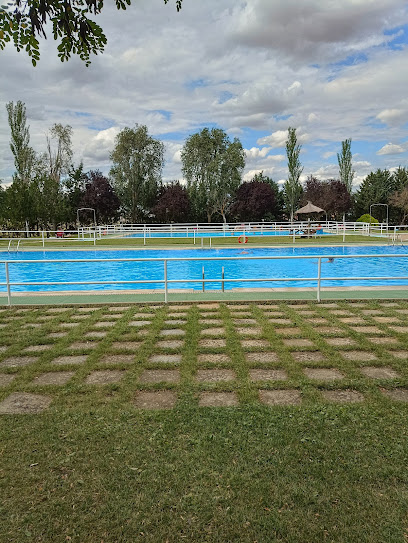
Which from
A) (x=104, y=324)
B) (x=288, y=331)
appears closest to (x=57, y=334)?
(x=104, y=324)

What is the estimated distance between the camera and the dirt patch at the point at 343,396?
353 centimetres

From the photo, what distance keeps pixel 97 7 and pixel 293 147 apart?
4633 centimetres

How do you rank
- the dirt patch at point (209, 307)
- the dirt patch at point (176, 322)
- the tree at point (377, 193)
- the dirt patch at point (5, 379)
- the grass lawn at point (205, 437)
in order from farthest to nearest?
the tree at point (377, 193)
the dirt patch at point (209, 307)
the dirt patch at point (176, 322)
the dirt patch at point (5, 379)
the grass lawn at point (205, 437)

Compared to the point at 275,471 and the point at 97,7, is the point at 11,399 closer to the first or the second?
the point at 275,471

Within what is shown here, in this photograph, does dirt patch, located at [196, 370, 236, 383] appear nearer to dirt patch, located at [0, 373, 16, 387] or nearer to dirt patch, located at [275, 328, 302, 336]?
dirt patch, located at [275, 328, 302, 336]

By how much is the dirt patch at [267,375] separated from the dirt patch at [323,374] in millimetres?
263

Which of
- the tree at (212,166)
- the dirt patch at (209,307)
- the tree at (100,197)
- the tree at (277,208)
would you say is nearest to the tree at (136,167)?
the tree at (100,197)

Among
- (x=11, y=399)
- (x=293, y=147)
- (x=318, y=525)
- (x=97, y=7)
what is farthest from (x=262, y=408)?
(x=293, y=147)

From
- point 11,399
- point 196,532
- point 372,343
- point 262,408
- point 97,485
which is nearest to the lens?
point 196,532

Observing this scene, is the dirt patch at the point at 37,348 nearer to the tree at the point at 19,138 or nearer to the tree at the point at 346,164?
the tree at the point at 19,138

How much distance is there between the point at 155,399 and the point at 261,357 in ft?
5.03

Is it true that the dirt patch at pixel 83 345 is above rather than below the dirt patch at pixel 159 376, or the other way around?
above

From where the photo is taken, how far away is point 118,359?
15.3 ft

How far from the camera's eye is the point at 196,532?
2.09m
